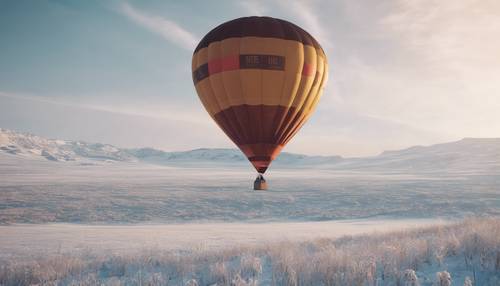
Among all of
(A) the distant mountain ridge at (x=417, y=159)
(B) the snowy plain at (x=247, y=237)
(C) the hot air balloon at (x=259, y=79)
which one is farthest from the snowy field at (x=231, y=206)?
(A) the distant mountain ridge at (x=417, y=159)

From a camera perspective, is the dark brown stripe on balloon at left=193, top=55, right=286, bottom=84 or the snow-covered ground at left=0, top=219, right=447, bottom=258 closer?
the snow-covered ground at left=0, top=219, right=447, bottom=258

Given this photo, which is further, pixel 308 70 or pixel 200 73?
pixel 200 73

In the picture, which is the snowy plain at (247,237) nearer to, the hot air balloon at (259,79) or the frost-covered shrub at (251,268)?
the frost-covered shrub at (251,268)

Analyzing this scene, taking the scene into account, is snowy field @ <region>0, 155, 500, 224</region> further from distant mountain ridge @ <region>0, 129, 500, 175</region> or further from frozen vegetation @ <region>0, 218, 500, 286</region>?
distant mountain ridge @ <region>0, 129, 500, 175</region>

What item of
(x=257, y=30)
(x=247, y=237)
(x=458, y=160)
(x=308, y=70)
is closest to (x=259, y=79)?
(x=257, y=30)

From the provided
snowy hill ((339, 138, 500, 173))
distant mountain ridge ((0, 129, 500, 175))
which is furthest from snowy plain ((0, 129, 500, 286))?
snowy hill ((339, 138, 500, 173))

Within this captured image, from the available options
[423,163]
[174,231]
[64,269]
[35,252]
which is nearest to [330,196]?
[174,231]

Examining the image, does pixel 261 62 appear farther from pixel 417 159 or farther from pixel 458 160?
pixel 417 159
